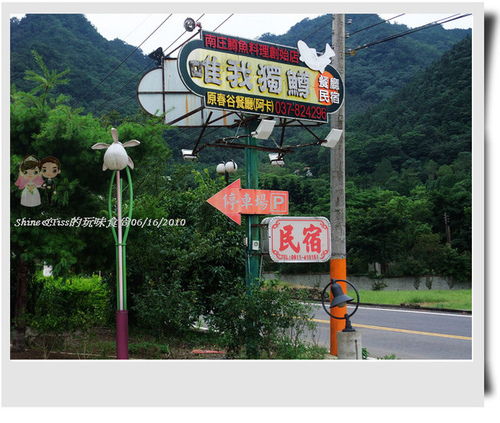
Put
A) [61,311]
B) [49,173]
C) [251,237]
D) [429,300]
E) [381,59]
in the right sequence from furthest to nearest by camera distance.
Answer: [381,59], [429,300], [61,311], [251,237], [49,173]

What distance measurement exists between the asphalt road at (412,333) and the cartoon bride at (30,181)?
4489 millimetres

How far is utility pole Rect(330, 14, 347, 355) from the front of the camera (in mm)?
8562

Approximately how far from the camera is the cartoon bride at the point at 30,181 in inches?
293

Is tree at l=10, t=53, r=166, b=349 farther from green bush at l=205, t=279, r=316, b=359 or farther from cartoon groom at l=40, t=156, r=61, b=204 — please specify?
green bush at l=205, t=279, r=316, b=359

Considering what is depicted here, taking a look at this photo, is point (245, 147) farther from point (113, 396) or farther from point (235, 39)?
point (113, 396)

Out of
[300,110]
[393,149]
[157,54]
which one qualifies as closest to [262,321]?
[300,110]

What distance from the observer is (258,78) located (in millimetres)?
7945

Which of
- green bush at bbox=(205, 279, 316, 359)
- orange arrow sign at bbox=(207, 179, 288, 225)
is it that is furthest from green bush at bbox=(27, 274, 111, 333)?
orange arrow sign at bbox=(207, 179, 288, 225)

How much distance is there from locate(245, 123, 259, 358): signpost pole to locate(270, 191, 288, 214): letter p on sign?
0.96 ft

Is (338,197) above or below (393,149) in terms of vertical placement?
below

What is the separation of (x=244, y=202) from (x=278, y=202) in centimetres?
60

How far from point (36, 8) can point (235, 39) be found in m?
2.65

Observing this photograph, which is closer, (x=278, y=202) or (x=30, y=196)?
(x=30, y=196)

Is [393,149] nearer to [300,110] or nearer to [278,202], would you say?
[300,110]
